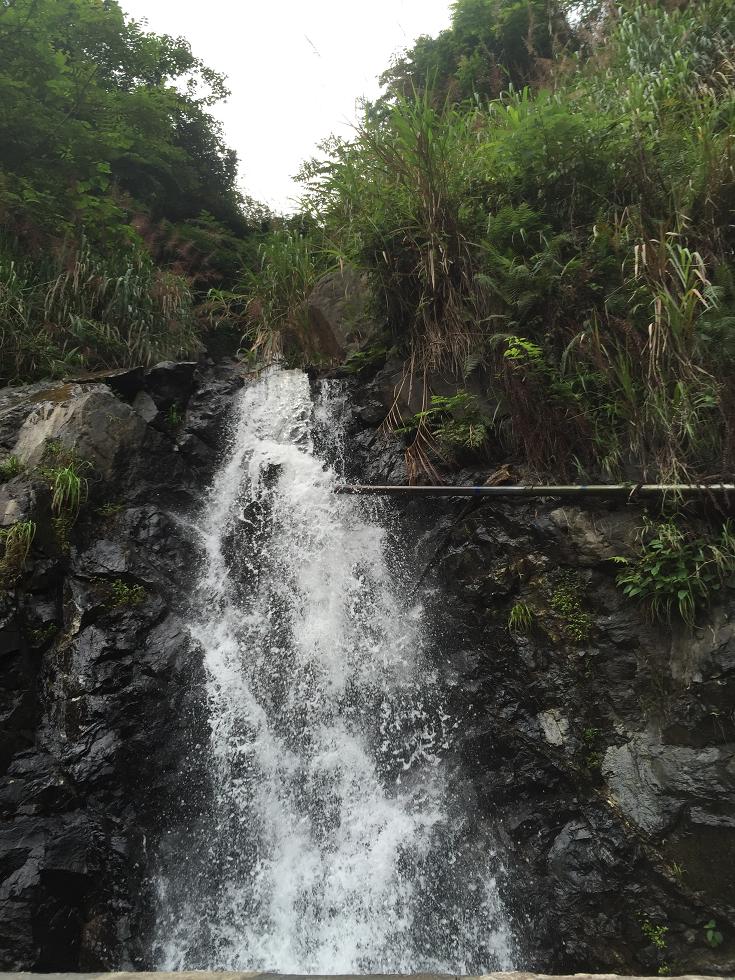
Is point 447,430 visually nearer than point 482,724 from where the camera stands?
No

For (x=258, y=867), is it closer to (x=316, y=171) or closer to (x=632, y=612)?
(x=632, y=612)

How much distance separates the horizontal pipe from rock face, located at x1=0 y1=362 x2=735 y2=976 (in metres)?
0.13

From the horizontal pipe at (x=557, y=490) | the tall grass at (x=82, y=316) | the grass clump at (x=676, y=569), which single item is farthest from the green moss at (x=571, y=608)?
the tall grass at (x=82, y=316)

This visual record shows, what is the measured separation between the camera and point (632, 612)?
3.66 meters

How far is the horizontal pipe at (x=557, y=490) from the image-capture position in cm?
349

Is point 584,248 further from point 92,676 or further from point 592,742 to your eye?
point 92,676

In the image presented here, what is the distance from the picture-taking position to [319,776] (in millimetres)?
3932

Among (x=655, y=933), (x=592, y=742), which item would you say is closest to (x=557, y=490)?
(x=592, y=742)

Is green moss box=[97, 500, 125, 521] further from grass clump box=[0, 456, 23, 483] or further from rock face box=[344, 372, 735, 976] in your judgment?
rock face box=[344, 372, 735, 976]

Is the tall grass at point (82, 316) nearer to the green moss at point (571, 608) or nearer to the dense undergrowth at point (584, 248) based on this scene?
the dense undergrowth at point (584, 248)

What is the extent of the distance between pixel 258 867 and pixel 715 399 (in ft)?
13.4

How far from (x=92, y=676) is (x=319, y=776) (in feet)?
5.74

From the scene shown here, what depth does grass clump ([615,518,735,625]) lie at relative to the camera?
3.32 metres

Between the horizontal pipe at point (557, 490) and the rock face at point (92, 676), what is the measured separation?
1820mm
